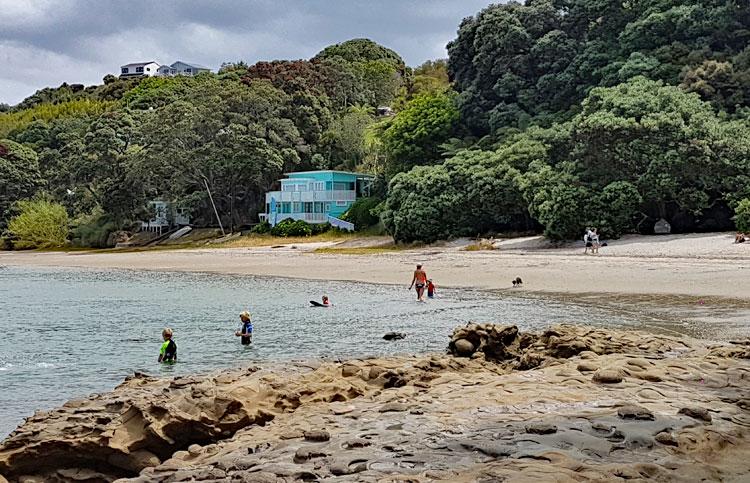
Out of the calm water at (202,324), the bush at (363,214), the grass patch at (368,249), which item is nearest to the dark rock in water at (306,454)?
the calm water at (202,324)

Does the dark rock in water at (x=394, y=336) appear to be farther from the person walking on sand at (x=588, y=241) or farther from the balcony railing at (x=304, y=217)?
the balcony railing at (x=304, y=217)

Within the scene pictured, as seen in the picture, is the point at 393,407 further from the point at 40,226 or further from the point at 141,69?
the point at 141,69

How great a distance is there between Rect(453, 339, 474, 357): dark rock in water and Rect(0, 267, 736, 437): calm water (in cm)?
304

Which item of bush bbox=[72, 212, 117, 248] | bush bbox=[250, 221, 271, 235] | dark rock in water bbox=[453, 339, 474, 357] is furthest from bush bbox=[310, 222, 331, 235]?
dark rock in water bbox=[453, 339, 474, 357]

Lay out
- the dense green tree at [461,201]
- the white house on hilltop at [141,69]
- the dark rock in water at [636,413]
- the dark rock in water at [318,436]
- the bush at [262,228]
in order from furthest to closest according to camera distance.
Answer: the white house on hilltop at [141,69]
the bush at [262,228]
the dense green tree at [461,201]
the dark rock in water at [636,413]
the dark rock in water at [318,436]

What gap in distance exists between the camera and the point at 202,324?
783 inches

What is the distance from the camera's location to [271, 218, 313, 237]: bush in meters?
63.5

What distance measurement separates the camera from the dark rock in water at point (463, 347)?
11.2m

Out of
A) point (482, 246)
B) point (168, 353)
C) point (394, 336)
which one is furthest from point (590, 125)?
point (168, 353)

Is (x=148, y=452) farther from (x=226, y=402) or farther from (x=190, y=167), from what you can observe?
(x=190, y=167)

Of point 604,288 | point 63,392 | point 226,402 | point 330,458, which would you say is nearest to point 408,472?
point 330,458

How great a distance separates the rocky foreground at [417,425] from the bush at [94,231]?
66.1 metres

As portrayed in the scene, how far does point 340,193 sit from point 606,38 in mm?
25848

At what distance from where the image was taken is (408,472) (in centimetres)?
483
